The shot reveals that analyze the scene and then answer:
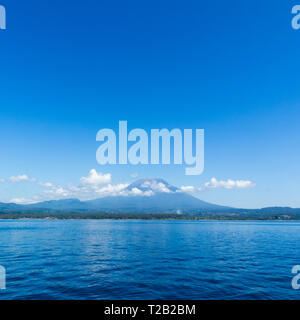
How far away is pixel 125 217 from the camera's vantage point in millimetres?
195375

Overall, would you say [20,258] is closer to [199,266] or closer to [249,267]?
[199,266]
